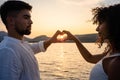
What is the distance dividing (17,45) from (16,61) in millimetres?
328

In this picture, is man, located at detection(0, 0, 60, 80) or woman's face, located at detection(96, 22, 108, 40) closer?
woman's face, located at detection(96, 22, 108, 40)

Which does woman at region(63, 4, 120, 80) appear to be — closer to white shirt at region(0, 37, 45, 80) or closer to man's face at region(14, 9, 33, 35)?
white shirt at region(0, 37, 45, 80)

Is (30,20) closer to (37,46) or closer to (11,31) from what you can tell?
(11,31)

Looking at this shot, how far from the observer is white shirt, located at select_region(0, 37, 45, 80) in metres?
5.00

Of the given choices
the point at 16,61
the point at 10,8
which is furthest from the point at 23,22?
the point at 16,61

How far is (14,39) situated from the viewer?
5.34 m

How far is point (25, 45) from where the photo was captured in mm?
5629

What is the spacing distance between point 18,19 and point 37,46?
1.87 metres

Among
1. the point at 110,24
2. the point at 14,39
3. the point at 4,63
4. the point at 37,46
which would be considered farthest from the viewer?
the point at 37,46

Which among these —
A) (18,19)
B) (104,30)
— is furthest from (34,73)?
(104,30)

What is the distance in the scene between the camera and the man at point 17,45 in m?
5.05

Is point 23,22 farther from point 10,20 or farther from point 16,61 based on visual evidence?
point 16,61

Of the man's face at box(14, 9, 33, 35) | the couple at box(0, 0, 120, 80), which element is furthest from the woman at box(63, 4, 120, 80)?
the man's face at box(14, 9, 33, 35)

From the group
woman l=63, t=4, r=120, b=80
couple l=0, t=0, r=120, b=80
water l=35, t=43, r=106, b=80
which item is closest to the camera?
woman l=63, t=4, r=120, b=80
